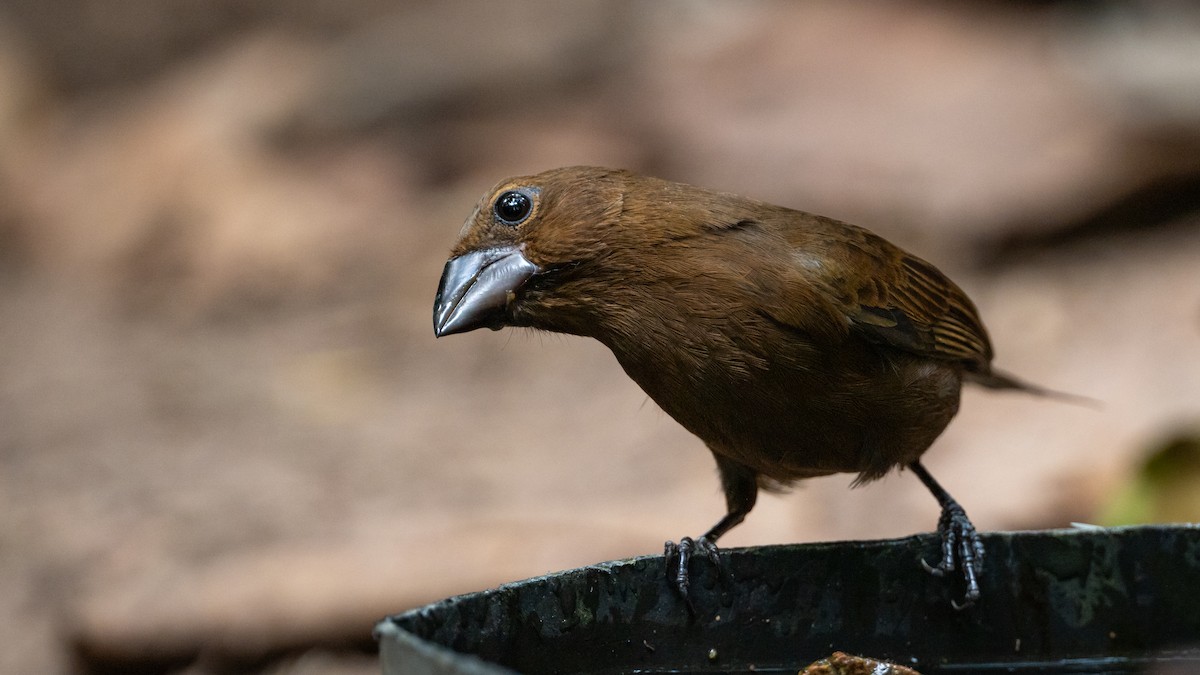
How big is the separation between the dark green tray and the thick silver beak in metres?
0.69

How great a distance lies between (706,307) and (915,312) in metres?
0.95

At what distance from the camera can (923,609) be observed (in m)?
3.05

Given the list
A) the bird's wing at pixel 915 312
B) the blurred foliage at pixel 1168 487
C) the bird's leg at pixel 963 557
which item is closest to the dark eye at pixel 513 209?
the bird's wing at pixel 915 312

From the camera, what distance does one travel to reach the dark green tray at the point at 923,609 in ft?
9.54

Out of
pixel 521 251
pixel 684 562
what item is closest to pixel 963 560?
pixel 684 562

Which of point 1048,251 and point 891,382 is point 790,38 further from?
point 891,382

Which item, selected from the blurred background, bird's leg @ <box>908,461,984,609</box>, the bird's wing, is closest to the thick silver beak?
the bird's wing

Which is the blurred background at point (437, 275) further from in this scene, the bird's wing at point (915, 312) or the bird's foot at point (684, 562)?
the bird's foot at point (684, 562)

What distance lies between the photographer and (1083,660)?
9.84ft

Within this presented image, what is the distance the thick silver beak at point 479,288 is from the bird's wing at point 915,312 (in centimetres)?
87

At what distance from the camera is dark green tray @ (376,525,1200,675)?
9.54 feet

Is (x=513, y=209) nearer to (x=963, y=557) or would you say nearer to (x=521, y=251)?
(x=521, y=251)

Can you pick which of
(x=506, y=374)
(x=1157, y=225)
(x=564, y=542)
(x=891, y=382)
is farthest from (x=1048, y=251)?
(x=891, y=382)

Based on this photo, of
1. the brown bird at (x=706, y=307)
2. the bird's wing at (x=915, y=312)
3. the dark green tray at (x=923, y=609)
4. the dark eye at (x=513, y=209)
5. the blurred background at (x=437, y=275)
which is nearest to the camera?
the dark green tray at (x=923, y=609)
